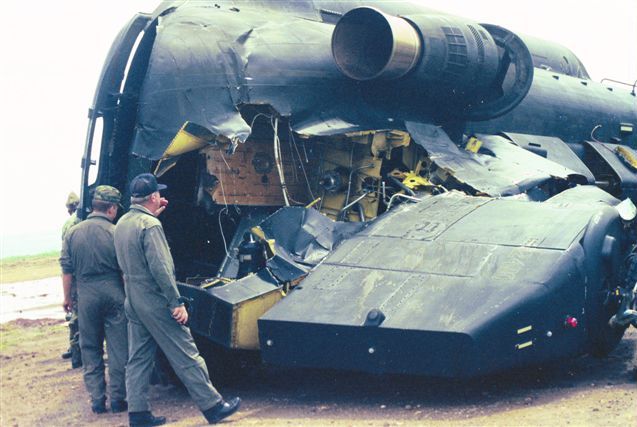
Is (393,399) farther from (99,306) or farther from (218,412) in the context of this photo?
(99,306)

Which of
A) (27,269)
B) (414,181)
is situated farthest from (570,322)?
(27,269)

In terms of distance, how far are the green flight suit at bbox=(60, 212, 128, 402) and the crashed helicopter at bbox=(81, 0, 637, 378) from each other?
0.55 m

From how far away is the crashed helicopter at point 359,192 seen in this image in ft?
18.8

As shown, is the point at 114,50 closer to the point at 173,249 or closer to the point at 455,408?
the point at 173,249

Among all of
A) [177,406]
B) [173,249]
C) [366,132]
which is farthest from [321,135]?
[177,406]

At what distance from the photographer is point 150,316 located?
5.82 m

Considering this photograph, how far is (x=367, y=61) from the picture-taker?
768 centimetres

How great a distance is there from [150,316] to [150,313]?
0.06 feet

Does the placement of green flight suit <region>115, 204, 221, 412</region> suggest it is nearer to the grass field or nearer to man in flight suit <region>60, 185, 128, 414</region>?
man in flight suit <region>60, 185, 128, 414</region>

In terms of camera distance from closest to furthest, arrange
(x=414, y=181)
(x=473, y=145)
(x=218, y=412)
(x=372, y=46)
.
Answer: (x=218, y=412) → (x=414, y=181) → (x=372, y=46) → (x=473, y=145)

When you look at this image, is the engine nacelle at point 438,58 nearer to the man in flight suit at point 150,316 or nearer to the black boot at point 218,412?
the man in flight suit at point 150,316

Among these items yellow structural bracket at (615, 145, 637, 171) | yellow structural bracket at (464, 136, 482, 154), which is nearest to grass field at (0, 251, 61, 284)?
yellow structural bracket at (615, 145, 637, 171)

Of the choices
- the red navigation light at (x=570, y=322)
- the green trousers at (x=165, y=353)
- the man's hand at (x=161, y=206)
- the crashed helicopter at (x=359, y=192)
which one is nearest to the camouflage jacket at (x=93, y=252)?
the crashed helicopter at (x=359, y=192)

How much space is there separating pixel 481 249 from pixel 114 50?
335 cm
